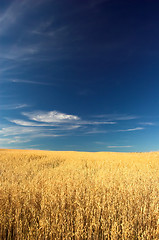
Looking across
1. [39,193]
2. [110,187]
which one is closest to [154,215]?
[110,187]

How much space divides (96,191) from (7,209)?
2935mm

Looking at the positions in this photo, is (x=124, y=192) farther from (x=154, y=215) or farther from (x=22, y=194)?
(x=22, y=194)

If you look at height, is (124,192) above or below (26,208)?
above

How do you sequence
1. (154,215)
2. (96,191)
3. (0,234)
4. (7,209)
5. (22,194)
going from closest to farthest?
(0,234) → (154,215) → (7,209) → (22,194) → (96,191)

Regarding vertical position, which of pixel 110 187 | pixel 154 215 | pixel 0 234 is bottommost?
pixel 0 234

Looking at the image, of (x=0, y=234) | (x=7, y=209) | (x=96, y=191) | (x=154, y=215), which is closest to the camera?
(x=0, y=234)

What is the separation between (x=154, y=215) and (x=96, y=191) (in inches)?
78.6

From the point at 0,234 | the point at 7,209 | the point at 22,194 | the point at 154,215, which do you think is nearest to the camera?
the point at 0,234

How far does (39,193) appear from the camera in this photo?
5.52m

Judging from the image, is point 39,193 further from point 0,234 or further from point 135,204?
point 135,204

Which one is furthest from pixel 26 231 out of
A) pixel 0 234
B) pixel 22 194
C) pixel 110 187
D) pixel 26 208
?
pixel 110 187

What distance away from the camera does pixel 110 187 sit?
5746mm

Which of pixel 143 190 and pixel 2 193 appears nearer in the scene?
pixel 2 193

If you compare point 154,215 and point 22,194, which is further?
point 22,194
